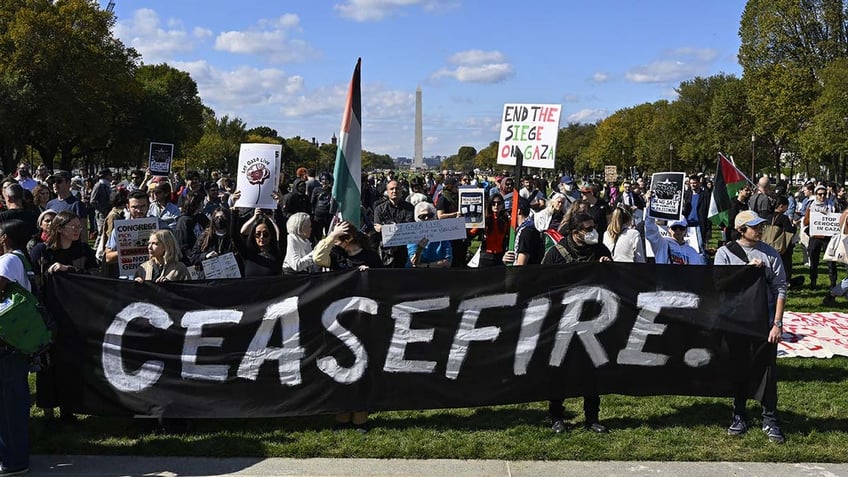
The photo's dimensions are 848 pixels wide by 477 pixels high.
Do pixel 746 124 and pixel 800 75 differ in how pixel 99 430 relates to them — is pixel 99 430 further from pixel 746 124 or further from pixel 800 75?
pixel 746 124

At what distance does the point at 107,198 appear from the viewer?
1677 cm

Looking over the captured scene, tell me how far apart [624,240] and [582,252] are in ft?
5.22

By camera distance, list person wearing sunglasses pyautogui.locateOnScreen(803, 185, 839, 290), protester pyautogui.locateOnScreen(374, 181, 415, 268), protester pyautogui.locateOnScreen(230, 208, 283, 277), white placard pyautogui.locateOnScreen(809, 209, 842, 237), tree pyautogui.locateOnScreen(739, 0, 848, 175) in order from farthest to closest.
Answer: tree pyautogui.locateOnScreen(739, 0, 848, 175), person wearing sunglasses pyautogui.locateOnScreen(803, 185, 839, 290), white placard pyautogui.locateOnScreen(809, 209, 842, 237), protester pyautogui.locateOnScreen(374, 181, 415, 268), protester pyautogui.locateOnScreen(230, 208, 283, 277)

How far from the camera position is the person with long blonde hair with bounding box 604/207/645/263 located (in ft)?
26.2

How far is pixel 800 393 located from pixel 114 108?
6053 centimetres

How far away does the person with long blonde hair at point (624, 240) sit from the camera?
800cm

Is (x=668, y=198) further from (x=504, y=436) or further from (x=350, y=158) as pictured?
(x=504, y=436)

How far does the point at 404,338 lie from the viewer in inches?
244

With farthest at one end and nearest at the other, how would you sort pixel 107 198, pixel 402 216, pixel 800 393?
pixel 107 198 → pixel 402 216 → pixel 800 393

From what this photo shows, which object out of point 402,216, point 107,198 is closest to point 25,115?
point 107,198

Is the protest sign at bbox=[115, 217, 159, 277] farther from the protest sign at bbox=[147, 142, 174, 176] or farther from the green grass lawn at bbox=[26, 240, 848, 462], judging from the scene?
the protest sign at bbox=[147, 142, 174, 176]

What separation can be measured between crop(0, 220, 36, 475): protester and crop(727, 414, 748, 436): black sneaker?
211 inches

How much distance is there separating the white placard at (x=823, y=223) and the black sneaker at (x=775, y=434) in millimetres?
7968

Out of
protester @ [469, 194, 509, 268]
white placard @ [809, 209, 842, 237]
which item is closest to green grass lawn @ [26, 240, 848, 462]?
protester @ [469, 194, 509, 268]
